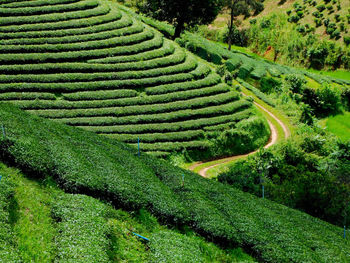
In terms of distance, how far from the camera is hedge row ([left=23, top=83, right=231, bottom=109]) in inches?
1364

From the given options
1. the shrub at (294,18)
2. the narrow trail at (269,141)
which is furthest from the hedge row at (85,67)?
the shrub at (294,18)

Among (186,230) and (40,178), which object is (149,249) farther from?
(40,178)

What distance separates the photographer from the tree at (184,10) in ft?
175

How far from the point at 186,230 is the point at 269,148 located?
20975 millimetres

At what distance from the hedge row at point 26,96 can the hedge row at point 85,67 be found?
108 inches

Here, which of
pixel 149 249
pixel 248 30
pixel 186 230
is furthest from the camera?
pixel 248 30

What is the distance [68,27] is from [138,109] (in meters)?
18.1

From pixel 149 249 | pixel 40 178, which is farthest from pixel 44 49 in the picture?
pixel 149 249

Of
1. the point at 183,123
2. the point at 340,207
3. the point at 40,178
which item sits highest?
the point at 40,178

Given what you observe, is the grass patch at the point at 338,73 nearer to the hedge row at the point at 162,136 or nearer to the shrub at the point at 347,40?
the shrub at the point at 347,40

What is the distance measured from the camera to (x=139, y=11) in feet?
208

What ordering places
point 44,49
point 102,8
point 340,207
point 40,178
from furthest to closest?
point 102,8 → point 44,49 → point 340,207 → point 40,178

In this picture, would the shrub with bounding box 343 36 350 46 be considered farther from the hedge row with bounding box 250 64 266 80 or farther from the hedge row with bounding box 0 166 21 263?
the hedge row with bounding box 0 166 21 263

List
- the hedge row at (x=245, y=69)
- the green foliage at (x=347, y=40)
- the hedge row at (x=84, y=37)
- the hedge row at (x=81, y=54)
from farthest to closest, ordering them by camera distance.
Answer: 1. the green foliage at (x=347, y=40)
2. the hedge row at (x=245, y=69)
3. the hedge row at (x=84, y=37)
4. the hedge row at (x=81, y=54)
